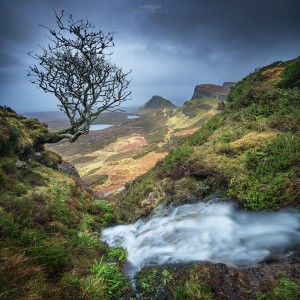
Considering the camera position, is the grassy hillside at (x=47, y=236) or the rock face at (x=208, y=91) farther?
the rock face at (x=208, y=91)

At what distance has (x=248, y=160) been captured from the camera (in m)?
8.99

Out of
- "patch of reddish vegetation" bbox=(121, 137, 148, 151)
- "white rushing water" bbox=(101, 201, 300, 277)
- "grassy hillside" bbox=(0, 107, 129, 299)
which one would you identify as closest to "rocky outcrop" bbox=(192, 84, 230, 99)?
"patch of reddish vegetation" bbox=(121, 137, 148, 151)

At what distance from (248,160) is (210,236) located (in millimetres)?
3553

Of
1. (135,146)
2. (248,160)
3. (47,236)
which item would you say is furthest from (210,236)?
(135,146)

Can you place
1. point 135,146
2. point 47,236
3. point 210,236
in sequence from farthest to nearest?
point 135,146
point 210,236
point 47,236

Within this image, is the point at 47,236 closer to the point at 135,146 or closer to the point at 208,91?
the point at 135,146

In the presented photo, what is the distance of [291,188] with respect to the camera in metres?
6.89

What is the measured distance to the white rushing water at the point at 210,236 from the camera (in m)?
6.02

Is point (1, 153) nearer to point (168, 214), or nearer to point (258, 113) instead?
point (168, 214)

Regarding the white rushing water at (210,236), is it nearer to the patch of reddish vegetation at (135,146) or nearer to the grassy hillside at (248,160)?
the grassy hillside at (248,160)

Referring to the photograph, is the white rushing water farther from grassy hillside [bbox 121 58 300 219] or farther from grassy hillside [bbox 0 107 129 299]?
grassy hillside [bbox 0 107 129 299]

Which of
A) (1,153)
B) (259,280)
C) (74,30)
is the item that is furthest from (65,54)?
(259,280)

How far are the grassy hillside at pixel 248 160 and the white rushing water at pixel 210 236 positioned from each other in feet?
1.86

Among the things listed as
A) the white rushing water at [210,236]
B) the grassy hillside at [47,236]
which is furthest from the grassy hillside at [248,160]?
the grassy hillside at [47,236]
